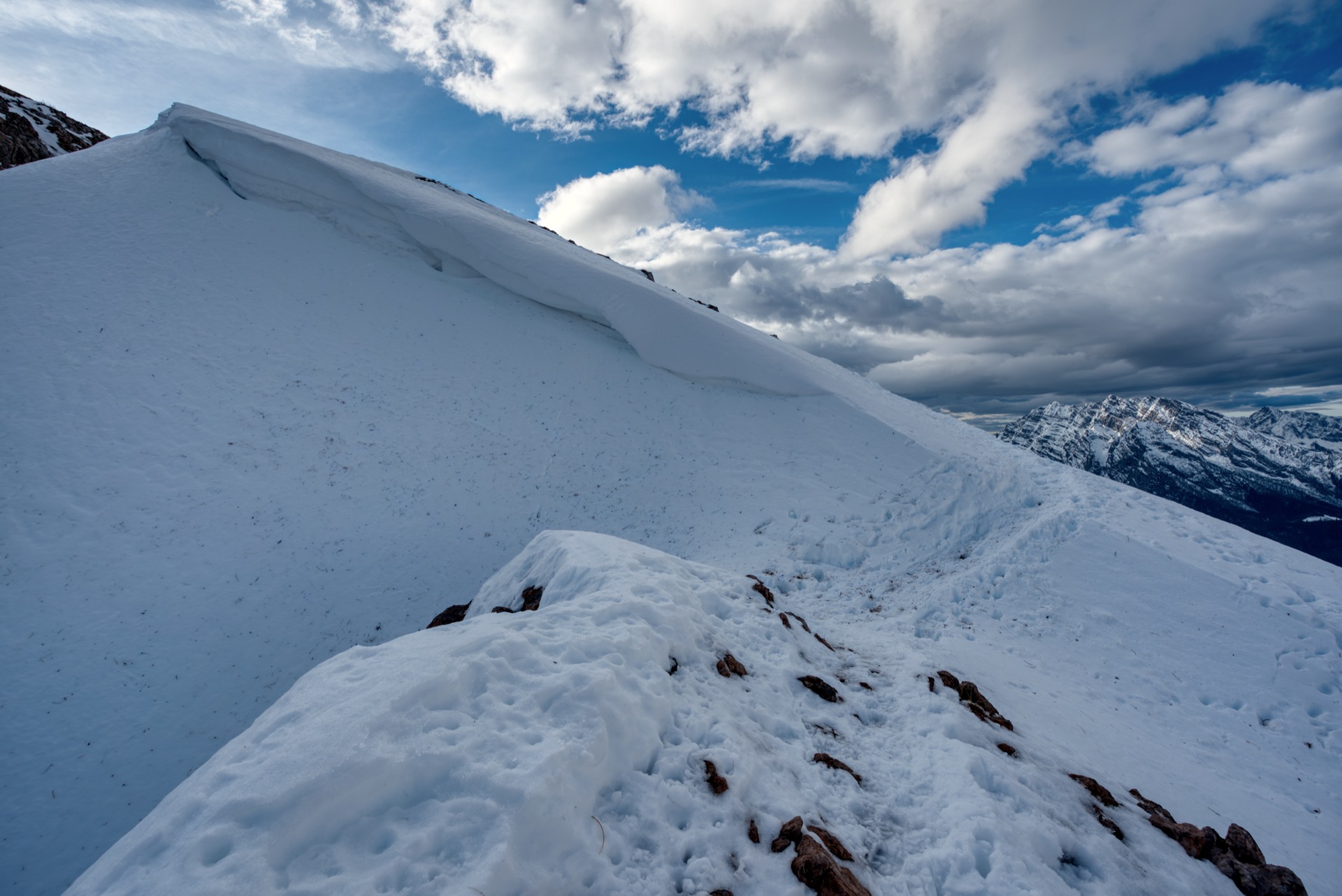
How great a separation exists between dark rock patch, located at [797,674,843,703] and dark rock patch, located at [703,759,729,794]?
3241 millimetres

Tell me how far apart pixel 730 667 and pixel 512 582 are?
197 inches

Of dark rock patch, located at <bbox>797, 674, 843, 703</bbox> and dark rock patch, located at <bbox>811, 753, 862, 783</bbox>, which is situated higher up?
dark rock patch, located at <bbox>797, 674, 843, 703</bbox>

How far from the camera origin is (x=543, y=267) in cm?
2967

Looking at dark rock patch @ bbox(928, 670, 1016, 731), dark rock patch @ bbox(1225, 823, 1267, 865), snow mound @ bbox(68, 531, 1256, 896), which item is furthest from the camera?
dark rock patch @ bbox(928, 670, 1016, 731)

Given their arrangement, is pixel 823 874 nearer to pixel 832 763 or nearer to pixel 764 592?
pixel 832 763

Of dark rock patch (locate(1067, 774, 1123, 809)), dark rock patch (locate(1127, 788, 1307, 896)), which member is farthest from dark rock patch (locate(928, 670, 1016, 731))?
dark rock patch (locate(1127, 788, 1307, 896))

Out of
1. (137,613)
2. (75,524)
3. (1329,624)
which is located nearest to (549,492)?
(137,613)

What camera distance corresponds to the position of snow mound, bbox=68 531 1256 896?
14.0 ft

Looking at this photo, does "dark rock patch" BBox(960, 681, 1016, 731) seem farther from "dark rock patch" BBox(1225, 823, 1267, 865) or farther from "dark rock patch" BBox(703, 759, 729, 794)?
"dark rock patch" BBox(703, 759, 729, 794)

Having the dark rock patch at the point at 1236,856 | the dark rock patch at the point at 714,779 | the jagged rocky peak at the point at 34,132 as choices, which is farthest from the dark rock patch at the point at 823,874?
the jagged rocky peak at the point at 34,132

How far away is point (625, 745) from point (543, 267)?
28.2 metres

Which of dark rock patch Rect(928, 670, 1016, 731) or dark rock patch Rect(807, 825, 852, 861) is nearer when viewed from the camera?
dark rock patch Rect(807, 825, 852, 861)

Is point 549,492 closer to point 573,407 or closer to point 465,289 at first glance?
point 573,407

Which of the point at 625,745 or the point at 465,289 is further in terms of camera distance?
the point at 465,289
